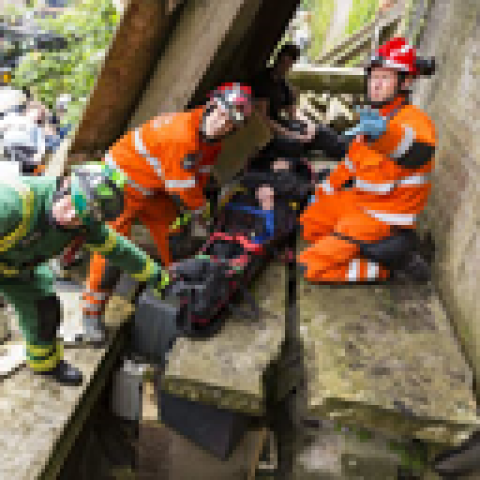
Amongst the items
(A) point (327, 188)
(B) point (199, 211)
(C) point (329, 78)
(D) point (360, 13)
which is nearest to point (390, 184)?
(A) point (327, 188)

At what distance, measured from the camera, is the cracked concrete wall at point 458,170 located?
101 inches

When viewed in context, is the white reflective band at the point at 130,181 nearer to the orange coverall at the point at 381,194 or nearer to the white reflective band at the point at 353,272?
the orange coverall at the point at 381,194

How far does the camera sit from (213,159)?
3.11m

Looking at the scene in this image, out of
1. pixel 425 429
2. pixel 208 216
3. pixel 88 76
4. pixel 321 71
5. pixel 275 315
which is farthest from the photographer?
pixel 88 76

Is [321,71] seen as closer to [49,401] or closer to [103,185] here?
[103,185]

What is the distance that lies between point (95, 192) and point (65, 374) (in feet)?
4.56

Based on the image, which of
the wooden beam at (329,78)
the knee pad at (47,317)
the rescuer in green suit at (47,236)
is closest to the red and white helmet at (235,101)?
the rescuer in green suit at (47,236)

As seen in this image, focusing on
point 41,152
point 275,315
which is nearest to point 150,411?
point 275,315

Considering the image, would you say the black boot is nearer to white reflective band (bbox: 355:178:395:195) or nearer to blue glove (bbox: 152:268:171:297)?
blue glove (bbox: 152:268:171:297)

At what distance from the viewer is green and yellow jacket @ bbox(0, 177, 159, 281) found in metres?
2.10

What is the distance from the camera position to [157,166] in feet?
9.57

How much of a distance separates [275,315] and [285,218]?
3.00ft

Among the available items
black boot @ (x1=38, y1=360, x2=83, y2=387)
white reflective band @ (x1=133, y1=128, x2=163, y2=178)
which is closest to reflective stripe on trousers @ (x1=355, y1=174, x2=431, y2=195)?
white reflective band @ (x1=133, y1=128, x2=163, y2=178)

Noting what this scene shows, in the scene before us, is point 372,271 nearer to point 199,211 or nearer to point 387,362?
point 387,362
